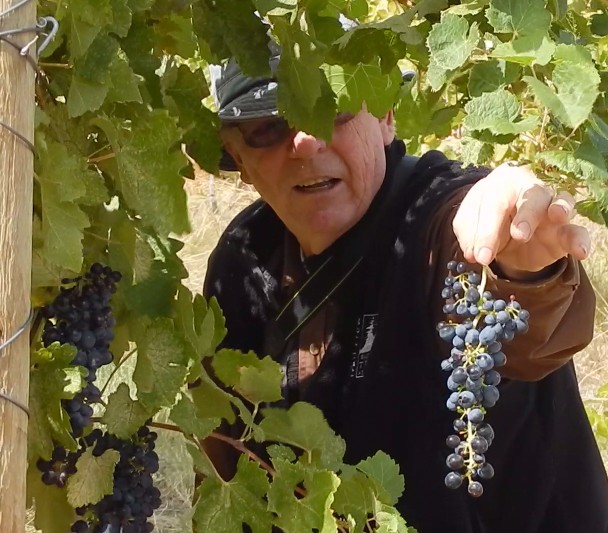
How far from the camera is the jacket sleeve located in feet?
3.70

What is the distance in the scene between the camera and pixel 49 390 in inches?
33.9

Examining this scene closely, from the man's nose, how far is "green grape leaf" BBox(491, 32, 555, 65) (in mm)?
830

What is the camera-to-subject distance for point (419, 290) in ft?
5.08

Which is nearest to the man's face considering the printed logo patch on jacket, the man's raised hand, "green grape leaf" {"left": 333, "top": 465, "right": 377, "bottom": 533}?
the printed logo patch on jacket

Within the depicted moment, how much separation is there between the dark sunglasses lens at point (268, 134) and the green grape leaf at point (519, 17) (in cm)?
86

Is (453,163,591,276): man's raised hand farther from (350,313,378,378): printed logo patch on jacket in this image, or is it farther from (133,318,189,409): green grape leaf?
(350,313,378,378): printed logo patch on jacket

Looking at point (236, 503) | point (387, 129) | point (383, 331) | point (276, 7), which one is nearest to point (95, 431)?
point (236, 503)

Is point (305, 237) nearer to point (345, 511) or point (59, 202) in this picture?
point (345, 511)

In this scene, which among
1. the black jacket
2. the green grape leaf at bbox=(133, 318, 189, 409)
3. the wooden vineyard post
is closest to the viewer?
the wooden vineyard post

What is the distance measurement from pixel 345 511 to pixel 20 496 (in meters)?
0.38

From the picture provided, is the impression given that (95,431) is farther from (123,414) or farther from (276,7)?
(276,7)

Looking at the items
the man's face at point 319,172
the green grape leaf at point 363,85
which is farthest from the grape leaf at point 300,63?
the man's face at point 319,172

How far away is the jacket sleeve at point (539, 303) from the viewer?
113 centimetres

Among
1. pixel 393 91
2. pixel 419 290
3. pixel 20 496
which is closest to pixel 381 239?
pixel 419 290
